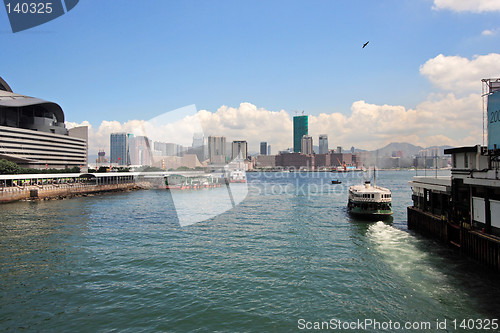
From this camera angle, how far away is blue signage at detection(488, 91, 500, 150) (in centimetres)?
1802

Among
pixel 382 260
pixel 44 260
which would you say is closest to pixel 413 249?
pixel 382 260

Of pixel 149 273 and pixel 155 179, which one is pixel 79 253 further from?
pixel 155 179

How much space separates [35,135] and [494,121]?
15084cm

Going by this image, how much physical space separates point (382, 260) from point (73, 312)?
729 inches

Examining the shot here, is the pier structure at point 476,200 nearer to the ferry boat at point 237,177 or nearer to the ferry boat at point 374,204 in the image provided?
the ferry boat at point 374,204

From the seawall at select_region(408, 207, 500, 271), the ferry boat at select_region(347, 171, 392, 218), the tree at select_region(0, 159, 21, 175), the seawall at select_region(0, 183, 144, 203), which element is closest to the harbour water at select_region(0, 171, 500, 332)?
the seawall at select_region(408, 207, 500, 271)

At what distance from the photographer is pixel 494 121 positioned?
60.7 ft

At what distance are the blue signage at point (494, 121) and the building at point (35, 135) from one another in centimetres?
12028

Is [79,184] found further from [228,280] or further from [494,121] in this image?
[494,121]

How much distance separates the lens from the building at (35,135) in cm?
11281

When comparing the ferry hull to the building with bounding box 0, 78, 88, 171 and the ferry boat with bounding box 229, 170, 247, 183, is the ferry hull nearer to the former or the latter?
the ferry boat with bounding box 229, 170, 247, 183

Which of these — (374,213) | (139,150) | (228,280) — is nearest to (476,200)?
(374,213)

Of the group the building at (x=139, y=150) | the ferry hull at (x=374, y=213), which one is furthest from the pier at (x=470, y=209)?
the building at (x=139, y=150)

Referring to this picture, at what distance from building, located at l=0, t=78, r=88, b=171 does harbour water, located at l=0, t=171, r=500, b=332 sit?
9943 cm
